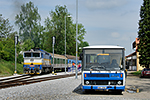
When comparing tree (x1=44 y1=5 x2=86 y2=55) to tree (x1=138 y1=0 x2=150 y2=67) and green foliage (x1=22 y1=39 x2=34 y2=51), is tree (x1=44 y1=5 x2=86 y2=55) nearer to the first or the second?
green foliage (x1=22 y1=39 x2=34 y2=51)

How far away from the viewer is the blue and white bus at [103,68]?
12.9 meters

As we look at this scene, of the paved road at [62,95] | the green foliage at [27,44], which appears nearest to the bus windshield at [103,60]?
the paved road at [62,95]

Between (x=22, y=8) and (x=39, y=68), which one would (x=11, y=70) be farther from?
(x=22, y=8)

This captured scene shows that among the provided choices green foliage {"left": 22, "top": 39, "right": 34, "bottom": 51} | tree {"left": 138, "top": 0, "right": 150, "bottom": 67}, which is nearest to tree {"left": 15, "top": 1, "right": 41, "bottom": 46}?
green foliage {"left": 22, "top": 39, "right": 34, "bottom": 51}

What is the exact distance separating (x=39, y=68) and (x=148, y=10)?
20256mm

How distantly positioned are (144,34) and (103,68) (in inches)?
1249

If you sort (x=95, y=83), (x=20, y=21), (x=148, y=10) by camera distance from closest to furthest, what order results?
(x=95, y=83), (x=148, y=10), (x=20, y=21)

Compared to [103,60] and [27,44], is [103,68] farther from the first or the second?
[27,44]

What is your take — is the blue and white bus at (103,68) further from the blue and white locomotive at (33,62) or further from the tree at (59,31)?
the tree at (59,31)

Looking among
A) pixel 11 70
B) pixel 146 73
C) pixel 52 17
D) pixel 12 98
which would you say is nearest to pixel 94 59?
pixel 12 98

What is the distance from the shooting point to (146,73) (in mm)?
34000

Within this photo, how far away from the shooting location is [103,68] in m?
13.2

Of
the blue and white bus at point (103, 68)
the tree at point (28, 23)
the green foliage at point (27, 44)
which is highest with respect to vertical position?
the tree at point (28, 23)

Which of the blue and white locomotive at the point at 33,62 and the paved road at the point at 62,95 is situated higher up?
the blue and white locomotive at the point at 33,62
